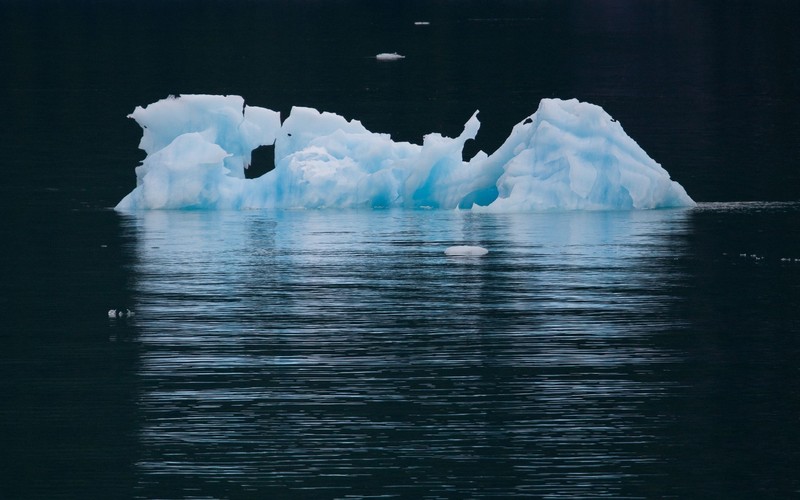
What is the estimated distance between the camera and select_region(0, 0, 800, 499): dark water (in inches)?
563

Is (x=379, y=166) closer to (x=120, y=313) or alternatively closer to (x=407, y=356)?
(x=120, y=313)

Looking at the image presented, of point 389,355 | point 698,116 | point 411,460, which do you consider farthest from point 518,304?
point 698,116

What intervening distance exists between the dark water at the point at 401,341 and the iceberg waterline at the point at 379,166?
50cm

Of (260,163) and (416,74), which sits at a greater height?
(416,74)

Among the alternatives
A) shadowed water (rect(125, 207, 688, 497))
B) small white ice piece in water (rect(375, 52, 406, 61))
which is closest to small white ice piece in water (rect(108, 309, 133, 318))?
shadowed water (rect(125, 207, 688, 497))

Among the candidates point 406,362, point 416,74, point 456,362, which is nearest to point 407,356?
point 406,362

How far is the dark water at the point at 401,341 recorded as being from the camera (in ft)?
46.9

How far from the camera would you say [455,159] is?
91.9 ft

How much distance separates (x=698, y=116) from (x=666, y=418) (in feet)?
99.1

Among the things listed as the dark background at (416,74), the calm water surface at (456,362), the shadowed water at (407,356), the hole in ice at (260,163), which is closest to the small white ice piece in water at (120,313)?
the calm water surface at (456,362)

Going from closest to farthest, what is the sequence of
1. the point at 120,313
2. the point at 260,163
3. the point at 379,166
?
the point at 120,313 < the point at 379,166 < the point at 260,163

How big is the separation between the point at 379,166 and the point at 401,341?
406 inches

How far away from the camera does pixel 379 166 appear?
28703 mm

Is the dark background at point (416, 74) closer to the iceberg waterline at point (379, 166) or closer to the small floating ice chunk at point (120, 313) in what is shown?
the iceberg waterline at point (379, 166)
